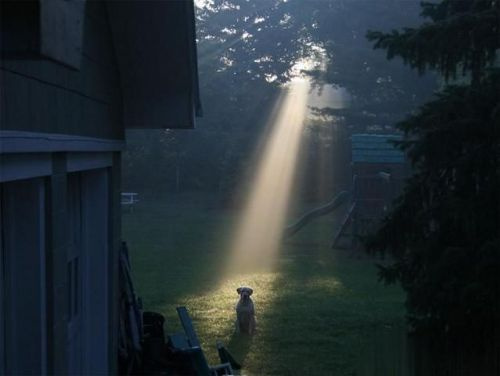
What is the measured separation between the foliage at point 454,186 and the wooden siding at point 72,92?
12.1 ft

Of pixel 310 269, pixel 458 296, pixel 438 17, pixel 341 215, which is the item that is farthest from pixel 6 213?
pixel 341 215

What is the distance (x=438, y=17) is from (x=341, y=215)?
2130 centimetres

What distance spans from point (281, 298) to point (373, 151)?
33.2 feet

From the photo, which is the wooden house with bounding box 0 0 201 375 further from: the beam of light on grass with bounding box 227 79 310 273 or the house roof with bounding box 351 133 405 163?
the beam of light on grass with bounding box 227 79 310 273

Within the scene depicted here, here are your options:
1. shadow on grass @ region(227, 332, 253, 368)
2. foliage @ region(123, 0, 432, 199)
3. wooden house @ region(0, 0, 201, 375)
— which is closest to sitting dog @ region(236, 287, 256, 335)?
shadow on grass @ region(227, 332, 253, 368)

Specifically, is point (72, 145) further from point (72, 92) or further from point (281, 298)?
point (281, 298)

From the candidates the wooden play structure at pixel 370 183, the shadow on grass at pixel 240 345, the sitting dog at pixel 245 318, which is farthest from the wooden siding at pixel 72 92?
the wooden play structure at pixel 370 183

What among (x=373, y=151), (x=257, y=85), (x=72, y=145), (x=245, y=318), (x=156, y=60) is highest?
(x=257, y=85)

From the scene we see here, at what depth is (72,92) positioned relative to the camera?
3947 mm

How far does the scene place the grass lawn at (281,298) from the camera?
9.32 m

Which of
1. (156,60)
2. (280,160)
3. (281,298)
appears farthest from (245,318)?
(280,160)

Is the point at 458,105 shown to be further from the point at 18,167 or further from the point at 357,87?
the point at 357,87

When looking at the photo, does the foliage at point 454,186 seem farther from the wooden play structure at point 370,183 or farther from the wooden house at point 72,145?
the wooden play structure at point 370,183

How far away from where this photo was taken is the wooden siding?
277 cm
